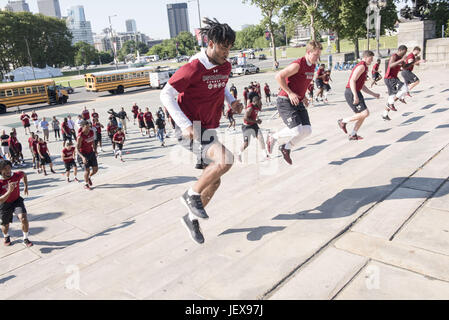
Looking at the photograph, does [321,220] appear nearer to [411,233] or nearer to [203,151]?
[411,233]

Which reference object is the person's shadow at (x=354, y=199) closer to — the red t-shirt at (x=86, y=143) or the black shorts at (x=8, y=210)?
the black shorts at (x=8, y=210)

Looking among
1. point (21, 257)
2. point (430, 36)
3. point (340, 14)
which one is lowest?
point (21, 257)

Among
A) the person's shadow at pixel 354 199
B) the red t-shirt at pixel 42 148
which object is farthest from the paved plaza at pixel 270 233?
the red t-shirt at pixel 42 148

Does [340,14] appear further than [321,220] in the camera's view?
Yes

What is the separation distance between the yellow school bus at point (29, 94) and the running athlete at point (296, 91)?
36112mm

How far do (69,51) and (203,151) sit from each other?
357 feet

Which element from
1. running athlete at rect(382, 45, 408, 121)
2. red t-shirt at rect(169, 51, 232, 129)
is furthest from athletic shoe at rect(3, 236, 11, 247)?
running athlete at rect(382, 45, 408, 121)

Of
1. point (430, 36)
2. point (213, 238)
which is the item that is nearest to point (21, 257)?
point (213, 238)

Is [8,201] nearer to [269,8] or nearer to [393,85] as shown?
[393,85]

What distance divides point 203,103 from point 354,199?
2.66 meters

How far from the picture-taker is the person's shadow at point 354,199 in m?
4.73

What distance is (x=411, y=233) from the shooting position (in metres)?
3.99

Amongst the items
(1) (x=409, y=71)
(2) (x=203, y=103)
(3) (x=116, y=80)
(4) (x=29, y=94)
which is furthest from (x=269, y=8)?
(2) (x=203, y=103)

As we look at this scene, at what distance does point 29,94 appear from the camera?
36.0 meters
